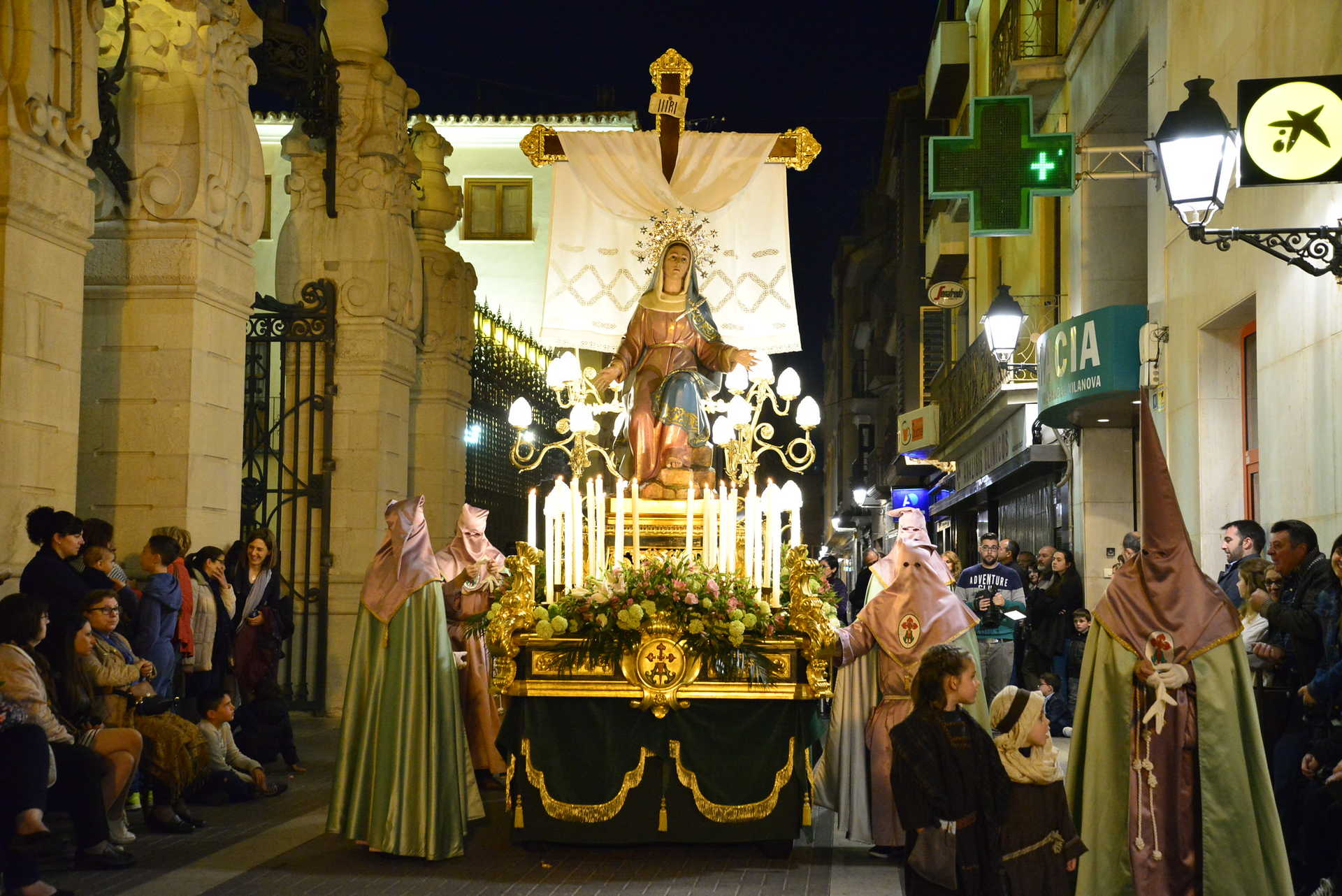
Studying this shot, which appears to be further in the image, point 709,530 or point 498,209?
point 498,209

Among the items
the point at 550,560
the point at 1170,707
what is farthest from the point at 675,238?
the point at 1170,707

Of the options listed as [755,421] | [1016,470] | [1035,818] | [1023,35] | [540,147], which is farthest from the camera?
[1023,35]

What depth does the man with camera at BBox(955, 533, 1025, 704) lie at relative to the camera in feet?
46.5

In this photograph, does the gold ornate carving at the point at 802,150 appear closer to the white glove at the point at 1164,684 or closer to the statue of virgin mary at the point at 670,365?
the statue of virgin mary at the point at 670,365

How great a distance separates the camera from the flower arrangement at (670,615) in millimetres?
8742

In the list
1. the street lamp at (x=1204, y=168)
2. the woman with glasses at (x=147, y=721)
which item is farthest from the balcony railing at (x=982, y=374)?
the woman with glasses at (x=147, y=721)

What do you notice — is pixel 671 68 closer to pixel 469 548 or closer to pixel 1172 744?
pixel 469 548

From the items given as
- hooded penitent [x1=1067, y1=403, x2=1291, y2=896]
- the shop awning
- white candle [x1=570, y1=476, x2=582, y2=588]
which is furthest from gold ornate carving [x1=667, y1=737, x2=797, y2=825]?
the shop awning

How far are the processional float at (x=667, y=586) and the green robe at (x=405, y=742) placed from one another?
36 cm

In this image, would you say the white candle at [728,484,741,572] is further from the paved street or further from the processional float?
the paved street

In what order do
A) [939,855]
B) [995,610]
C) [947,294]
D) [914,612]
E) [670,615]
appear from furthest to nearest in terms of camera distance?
1. [947,294]
2. [995,610]
3. [914,612]
4. [670,615]
5. [939,855]

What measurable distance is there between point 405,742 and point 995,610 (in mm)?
7074

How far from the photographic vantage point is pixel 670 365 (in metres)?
10.2

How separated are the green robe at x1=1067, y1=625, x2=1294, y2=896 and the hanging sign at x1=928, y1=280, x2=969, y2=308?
18.3 meters
